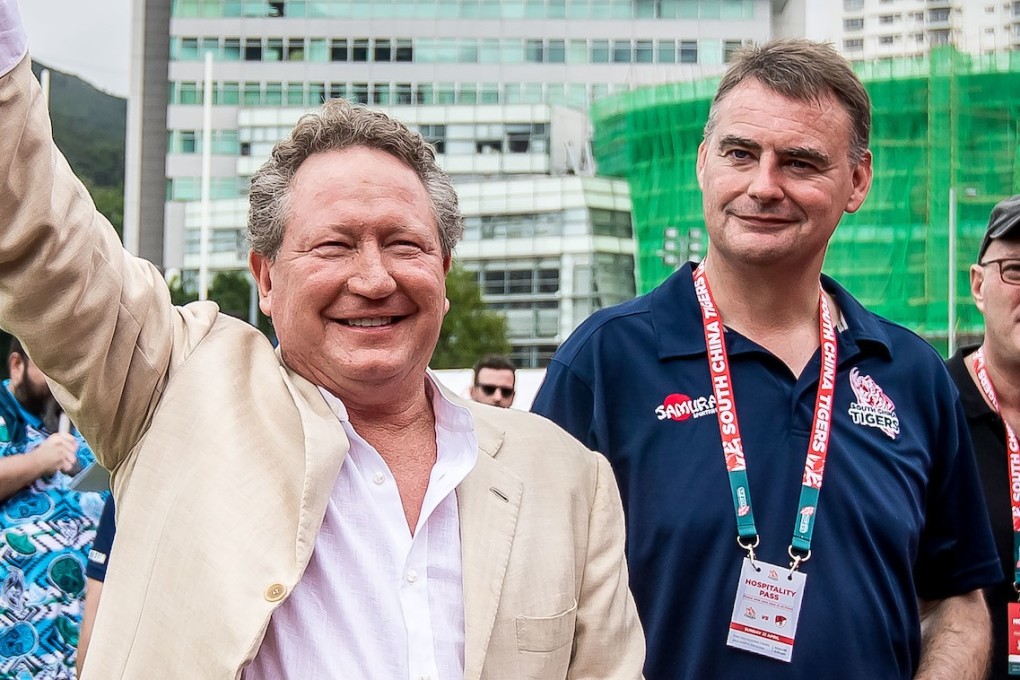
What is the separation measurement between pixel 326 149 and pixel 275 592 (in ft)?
2.66

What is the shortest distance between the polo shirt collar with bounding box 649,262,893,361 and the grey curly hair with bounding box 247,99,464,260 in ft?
2.16

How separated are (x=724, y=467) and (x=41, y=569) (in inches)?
108

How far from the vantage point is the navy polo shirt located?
2684 mm

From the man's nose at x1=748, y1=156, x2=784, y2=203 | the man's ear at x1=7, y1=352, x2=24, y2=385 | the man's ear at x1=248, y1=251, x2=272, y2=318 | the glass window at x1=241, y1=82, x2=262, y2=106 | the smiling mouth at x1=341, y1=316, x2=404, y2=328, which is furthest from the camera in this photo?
the glass window at x1=241, y1=82, x2=262, y2=106

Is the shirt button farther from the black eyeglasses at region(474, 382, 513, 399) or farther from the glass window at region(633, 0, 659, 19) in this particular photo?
the glass window at region(633, 0, 659, 19)

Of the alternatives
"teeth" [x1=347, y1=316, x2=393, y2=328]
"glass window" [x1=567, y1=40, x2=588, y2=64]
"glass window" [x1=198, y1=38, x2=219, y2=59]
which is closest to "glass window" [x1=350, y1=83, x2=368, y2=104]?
"glass window" [x1=198, y1=38, x2=219, y2=59]

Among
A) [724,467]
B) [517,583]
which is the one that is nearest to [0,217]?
[517,583]

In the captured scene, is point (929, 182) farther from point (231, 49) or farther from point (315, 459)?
point (315, 459)

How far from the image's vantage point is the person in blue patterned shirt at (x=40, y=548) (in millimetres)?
4430

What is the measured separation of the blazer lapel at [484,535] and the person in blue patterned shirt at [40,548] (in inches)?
104

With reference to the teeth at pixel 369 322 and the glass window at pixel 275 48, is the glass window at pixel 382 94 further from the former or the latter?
the teeth at pixel 369 322

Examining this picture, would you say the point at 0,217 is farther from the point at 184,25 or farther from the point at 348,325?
the point at 184,25

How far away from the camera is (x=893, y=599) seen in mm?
2748

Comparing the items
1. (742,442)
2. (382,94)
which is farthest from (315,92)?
(742,442)
